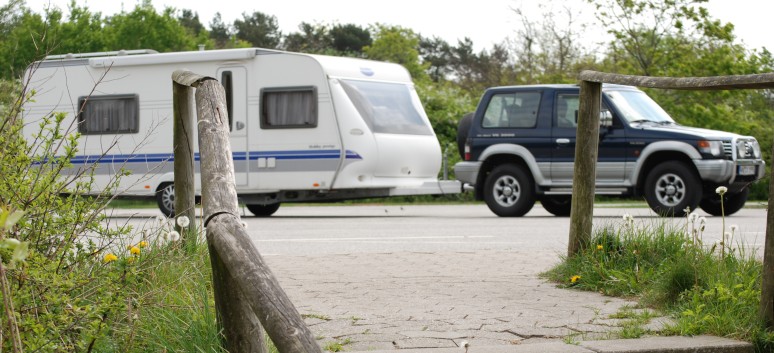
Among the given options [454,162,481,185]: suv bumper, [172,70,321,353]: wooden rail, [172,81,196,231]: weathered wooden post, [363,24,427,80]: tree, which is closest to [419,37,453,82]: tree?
[363,24,427,80]: tree

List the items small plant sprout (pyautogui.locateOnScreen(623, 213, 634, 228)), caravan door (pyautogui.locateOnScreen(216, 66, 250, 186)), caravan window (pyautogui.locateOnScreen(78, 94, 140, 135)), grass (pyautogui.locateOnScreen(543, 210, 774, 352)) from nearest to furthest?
1. grass (pyautogui.locateOnScreen(543, 210, 774, 352))
2. small plant sprout (pyautogui.locateOnScreen(623, 213, 634, 228))
3. caravan door (pyautogui.locateOnScreen(216, 66, 250, 186))
4. caravan window (pyautogui.locateOnScreen(78, 94, 140, 135))

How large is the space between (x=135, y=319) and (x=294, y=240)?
7.71 m

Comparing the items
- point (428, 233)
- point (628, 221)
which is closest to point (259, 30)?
point (428, 233)

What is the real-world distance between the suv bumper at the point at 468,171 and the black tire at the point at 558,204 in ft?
4.49

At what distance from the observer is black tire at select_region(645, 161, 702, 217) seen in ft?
49.9

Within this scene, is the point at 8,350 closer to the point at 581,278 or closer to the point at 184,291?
the point at 184,291

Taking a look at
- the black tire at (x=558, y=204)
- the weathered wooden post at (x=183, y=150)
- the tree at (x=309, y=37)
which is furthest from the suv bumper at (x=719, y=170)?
the tree at (x=309, y=37)

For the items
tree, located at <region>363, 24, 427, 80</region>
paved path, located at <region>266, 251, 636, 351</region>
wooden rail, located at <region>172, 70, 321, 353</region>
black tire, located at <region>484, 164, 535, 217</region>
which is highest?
tree, located at <region>363, 24, 427, 80</region>

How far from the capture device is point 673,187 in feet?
50.6

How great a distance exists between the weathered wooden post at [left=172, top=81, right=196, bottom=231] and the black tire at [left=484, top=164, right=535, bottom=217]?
10504 mm

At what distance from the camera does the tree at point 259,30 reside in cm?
7600

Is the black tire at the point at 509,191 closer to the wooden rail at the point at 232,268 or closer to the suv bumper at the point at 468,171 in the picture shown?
the suv bumper at the point at 468,171

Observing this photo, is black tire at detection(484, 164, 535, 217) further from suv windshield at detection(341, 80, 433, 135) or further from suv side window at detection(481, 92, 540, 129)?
suv windshield at detection(341, 80, 433, 135)

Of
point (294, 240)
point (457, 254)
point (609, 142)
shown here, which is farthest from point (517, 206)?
point (457, 254)
